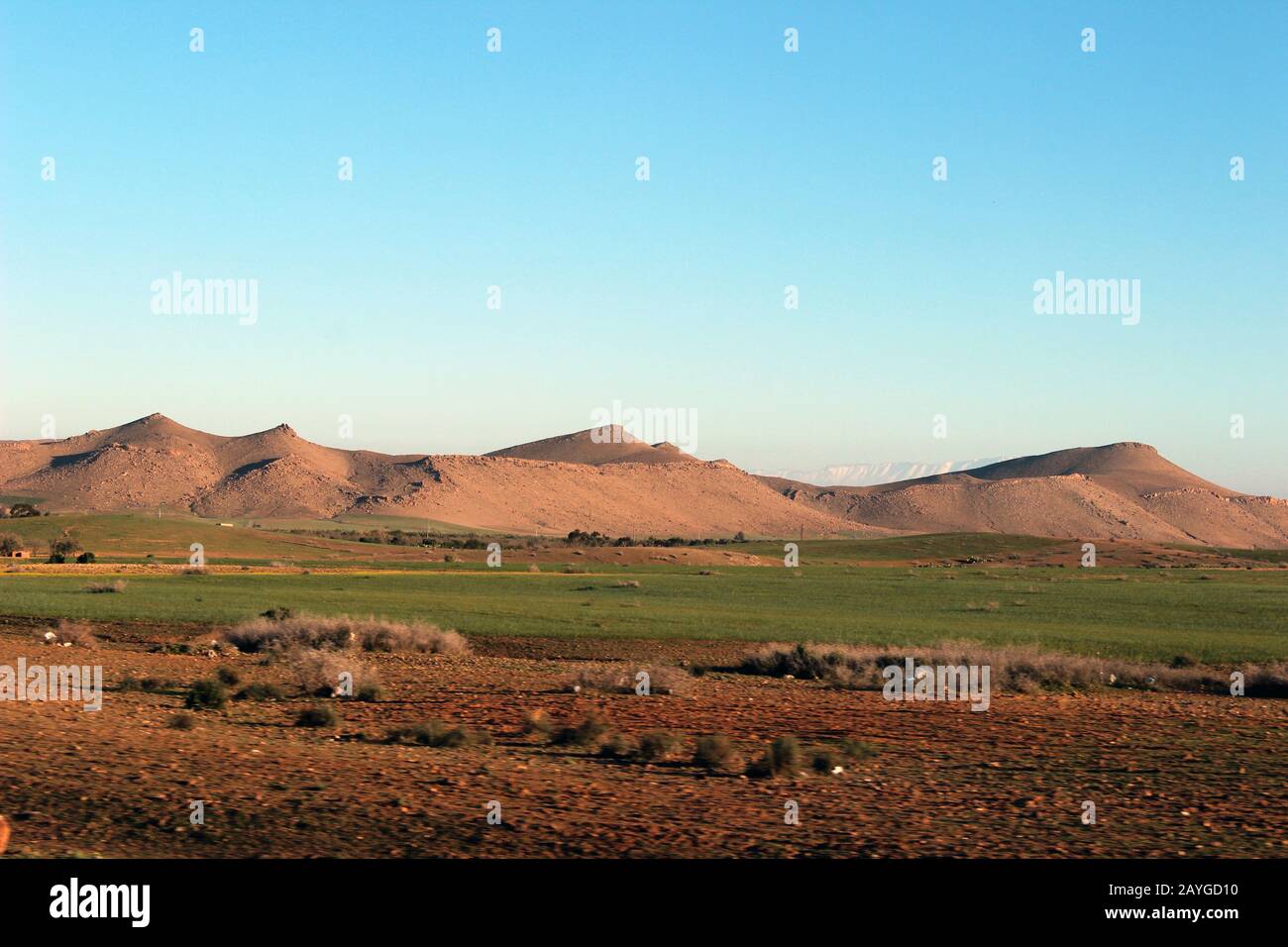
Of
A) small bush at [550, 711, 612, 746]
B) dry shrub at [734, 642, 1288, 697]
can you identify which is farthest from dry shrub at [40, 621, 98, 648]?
small bush at [550, 711, 612, 746]

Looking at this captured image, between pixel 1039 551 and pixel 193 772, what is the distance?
122871 millimetres

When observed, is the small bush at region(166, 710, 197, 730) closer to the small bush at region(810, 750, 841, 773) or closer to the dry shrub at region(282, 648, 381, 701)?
the dry shrub at region(282, 648, 381, 701)

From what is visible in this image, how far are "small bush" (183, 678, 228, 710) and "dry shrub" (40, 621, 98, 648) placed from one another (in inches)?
544

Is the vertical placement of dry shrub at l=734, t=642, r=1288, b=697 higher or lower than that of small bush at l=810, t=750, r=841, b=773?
lower

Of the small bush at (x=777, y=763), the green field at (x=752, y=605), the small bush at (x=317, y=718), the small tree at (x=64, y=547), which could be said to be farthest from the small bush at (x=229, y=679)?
the small tree at (x=64, y=547)

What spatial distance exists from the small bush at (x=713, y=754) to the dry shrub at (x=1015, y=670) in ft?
36.1

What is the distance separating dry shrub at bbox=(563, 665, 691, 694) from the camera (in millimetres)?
24469

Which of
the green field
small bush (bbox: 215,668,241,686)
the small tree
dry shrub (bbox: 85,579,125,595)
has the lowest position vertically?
the green field

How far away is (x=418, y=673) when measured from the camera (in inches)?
1089

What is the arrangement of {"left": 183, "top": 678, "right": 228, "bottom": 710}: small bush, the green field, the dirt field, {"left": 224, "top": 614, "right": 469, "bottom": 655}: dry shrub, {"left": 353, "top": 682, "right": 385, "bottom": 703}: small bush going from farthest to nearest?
the green field → {"left": 224, "top": 614, "right": 469, "bottom": 655}: dry shrub → {"left": 353, "top": 682, "right": 385, "bottom": 703}: small bush → {"left": 183, "top": 678, "right": 228, "bottom": 710}: small bush → the dirt field

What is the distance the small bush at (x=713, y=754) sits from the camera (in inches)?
610

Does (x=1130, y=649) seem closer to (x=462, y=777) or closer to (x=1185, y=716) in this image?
(x=1185, y=716)
